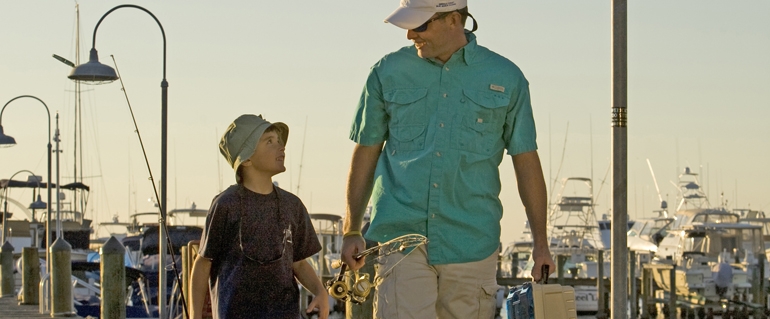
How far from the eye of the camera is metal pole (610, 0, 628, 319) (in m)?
8.34

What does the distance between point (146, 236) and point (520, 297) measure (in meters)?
26.8

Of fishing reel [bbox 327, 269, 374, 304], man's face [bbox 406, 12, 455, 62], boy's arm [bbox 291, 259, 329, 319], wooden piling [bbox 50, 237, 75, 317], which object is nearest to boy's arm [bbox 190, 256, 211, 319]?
boy's arm [bbox 291, 259, 329, 319]

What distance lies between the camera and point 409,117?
6.51 meters

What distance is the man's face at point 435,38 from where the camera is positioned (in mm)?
6473

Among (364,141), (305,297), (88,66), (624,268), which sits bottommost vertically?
(305,297)

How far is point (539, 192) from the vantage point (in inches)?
257

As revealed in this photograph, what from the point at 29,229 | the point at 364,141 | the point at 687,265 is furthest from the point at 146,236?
the point at 364,141

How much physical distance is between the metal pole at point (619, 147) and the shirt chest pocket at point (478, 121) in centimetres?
197

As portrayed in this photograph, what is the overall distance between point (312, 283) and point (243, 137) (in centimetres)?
72

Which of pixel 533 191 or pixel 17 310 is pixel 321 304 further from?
pixel 17 310

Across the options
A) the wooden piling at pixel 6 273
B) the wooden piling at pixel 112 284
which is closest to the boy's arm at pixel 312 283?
the wooden piling at pixel 112 284

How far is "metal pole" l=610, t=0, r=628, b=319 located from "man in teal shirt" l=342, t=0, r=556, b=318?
6.05 feet

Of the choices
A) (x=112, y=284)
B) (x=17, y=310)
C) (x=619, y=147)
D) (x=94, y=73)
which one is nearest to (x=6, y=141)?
(x=17, y=310)

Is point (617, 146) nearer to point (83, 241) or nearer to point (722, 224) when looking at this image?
point (83, 241)
